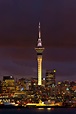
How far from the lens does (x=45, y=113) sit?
568 ft

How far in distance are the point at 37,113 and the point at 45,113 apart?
6.49 ft

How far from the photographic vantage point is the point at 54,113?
174875mm

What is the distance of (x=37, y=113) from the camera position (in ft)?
570

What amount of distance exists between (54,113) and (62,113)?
10.9 feet

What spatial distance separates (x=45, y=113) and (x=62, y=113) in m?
4.18

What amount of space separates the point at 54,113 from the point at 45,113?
2.73 meters

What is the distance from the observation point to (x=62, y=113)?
17212 cm

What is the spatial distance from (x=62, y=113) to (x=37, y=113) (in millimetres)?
6157
